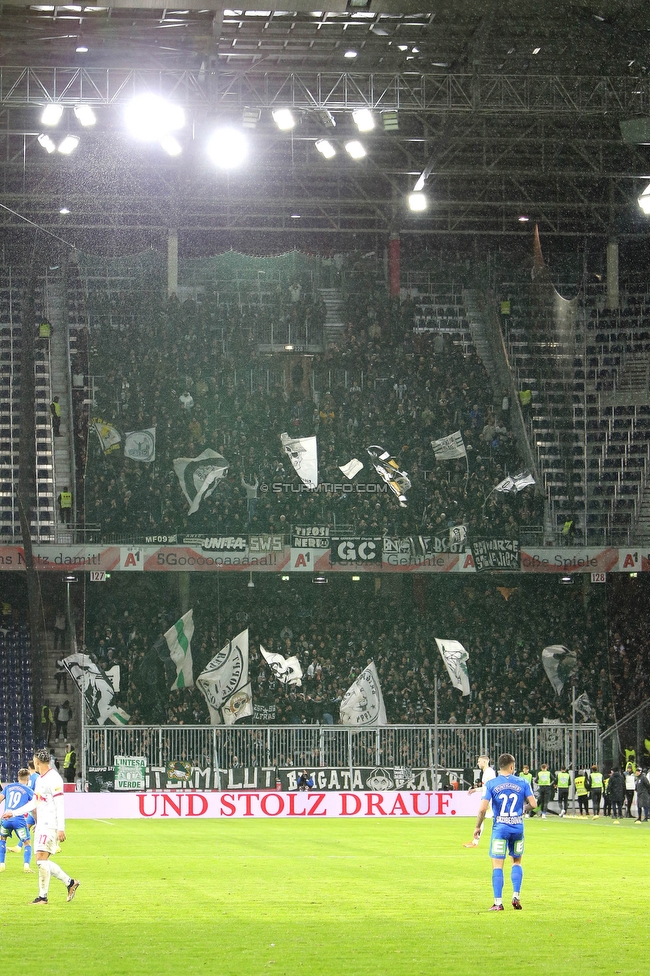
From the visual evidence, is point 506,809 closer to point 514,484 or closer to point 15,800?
point 15,800

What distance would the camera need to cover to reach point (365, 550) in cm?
4069

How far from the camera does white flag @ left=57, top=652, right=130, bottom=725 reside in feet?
123

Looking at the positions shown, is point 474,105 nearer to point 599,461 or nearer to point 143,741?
point 599,461

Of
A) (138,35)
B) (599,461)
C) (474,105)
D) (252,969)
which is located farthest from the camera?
(599,461)

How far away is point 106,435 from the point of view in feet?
139

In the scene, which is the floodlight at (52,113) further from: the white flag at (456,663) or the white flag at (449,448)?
the white flag at (456,663)

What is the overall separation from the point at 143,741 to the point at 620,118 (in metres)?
23.5

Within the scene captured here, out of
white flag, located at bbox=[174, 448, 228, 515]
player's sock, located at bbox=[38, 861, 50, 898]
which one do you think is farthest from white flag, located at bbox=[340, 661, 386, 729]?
player's sock, located at bbox=[38, 861, 50, 898]

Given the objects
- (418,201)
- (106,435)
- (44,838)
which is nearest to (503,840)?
(44,838)

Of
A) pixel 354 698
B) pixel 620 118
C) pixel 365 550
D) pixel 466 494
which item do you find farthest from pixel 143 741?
pixel 620 118

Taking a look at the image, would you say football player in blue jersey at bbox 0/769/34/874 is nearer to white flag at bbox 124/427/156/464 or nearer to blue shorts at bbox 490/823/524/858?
blue shorts at bbox 490/823/524/858

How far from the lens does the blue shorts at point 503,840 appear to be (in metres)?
14.2

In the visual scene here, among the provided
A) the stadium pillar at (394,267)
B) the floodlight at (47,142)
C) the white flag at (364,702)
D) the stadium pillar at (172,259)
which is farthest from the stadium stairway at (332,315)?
the white flag at (364,702)

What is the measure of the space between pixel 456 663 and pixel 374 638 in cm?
323
